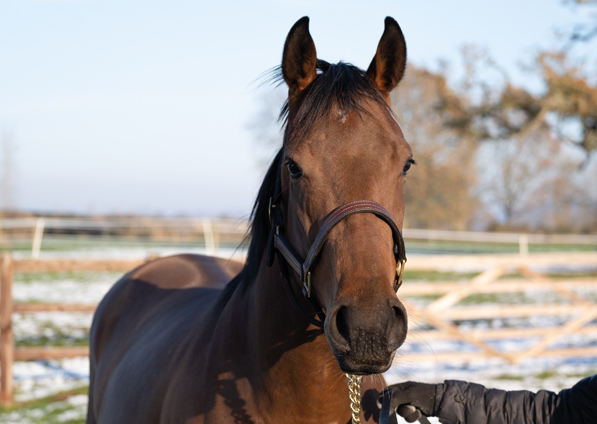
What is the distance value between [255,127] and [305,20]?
29.6 metres

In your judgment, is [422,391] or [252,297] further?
[422,391]

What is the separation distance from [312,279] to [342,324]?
22 centimetres

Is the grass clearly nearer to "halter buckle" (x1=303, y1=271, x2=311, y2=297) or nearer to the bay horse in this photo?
the bay horse

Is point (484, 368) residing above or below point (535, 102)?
below

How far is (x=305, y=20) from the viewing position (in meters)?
1.73

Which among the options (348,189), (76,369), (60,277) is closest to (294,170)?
(348,189)

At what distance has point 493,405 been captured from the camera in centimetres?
211

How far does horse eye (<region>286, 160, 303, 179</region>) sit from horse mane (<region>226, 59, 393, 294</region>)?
0.09 m

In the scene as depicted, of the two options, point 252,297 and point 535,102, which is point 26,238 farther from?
point 252,297

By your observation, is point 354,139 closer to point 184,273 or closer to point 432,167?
point 184,273

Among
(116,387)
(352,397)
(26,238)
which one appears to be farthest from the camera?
(26,238)

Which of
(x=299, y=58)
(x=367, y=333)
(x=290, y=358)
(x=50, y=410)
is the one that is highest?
(x=299, y=58)

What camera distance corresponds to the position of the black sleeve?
2072mm

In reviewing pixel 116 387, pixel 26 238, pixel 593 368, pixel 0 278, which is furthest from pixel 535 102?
pixel 26 238
